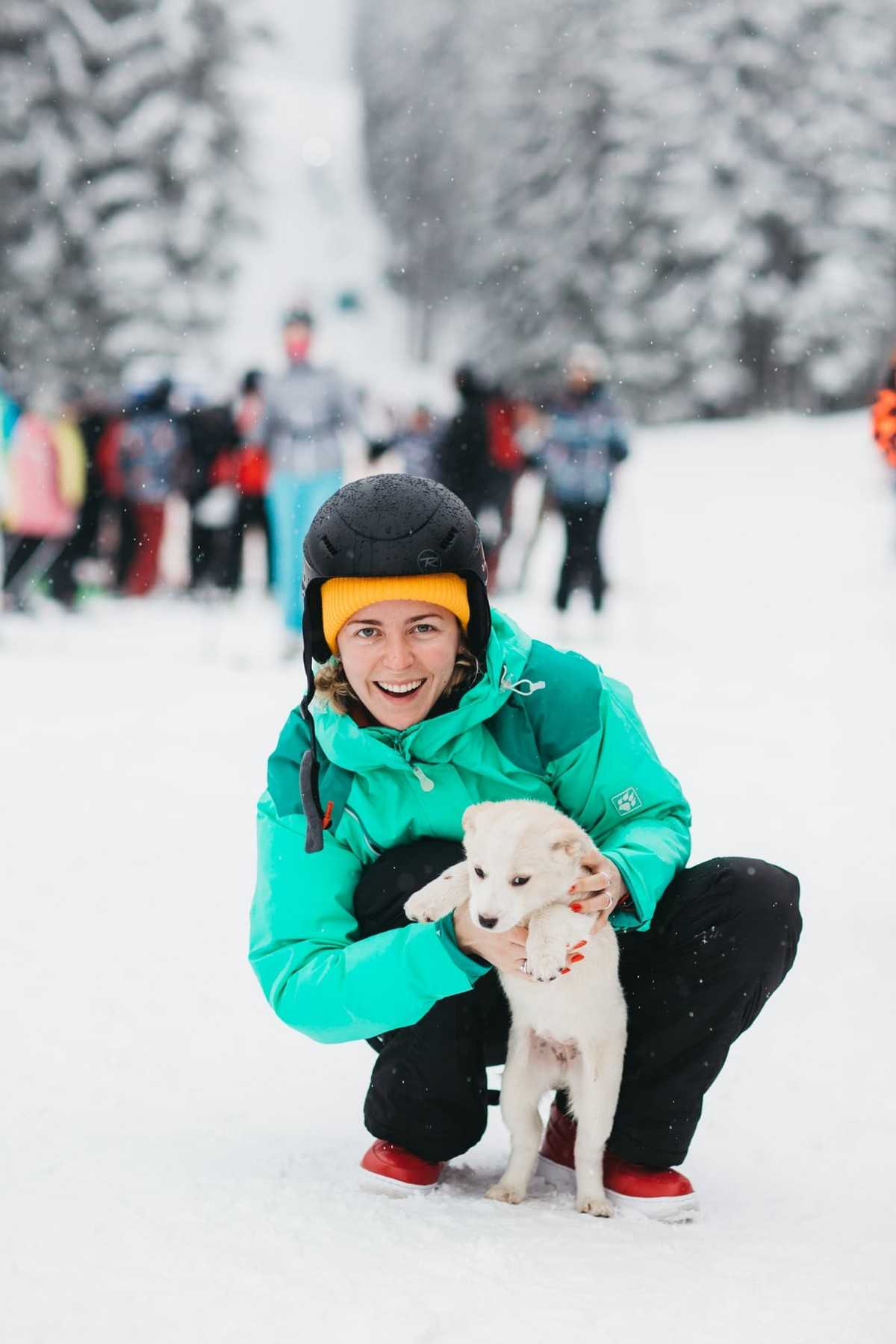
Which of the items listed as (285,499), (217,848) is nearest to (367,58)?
(285,499)

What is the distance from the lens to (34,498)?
11836 mm

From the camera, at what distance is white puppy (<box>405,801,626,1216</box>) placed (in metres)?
2.43

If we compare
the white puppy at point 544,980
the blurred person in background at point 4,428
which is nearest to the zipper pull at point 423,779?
the white puppy at point 544,980

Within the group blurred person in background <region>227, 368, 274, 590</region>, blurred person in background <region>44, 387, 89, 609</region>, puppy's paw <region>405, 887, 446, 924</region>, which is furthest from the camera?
blurred person in background <region>227, 368, 274, 590</region>

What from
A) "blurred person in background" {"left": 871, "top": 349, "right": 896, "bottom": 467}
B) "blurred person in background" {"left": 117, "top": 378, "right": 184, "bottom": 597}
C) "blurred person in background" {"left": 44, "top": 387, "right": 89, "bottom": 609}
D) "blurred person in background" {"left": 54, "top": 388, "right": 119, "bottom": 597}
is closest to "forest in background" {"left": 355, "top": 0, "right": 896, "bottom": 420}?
"blurred person in background" {"left": 54, "top": 388, "right": 119, "bottom": 597}

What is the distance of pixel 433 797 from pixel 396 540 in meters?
0.53

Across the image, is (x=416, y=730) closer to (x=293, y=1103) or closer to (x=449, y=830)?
(x=449, y=830)

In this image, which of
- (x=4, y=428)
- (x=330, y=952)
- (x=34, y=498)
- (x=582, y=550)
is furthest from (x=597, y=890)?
(x=4, y=428)

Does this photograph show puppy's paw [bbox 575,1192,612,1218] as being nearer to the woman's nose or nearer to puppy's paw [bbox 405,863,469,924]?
puppy's paw [bbox 405,863,469,924]

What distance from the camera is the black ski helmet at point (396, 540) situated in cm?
265

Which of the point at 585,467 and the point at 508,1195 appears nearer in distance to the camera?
the point at 508,1195

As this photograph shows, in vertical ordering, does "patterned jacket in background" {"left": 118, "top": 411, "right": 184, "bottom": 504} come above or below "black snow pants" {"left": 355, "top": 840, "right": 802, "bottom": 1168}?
above

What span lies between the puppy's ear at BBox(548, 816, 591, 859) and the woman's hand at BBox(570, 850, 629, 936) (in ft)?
0.15

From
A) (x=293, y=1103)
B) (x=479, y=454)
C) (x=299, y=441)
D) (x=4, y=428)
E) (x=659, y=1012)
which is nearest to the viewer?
(x=659, y=1012)
